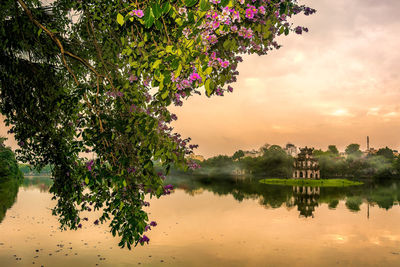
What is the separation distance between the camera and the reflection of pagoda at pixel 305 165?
348 feet

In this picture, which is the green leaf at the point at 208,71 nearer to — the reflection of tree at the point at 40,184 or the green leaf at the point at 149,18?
the green leaf at the point at 149,18

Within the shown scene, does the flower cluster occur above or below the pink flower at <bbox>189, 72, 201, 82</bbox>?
above

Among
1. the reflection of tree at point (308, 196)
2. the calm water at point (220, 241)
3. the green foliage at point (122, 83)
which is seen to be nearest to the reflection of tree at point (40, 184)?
the reflection of tree at point (308, 196)

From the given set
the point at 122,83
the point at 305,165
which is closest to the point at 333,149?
the point at 305,165

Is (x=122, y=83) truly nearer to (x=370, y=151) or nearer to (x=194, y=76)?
(x=194, y=76)

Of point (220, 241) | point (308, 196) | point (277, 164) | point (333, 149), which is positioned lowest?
point (220, 241)

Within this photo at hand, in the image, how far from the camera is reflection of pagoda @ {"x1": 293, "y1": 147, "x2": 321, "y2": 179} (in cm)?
10619

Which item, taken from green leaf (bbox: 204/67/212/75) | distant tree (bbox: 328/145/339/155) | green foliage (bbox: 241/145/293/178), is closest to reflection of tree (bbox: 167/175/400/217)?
green leaf (bbox: 204/67/212/75)

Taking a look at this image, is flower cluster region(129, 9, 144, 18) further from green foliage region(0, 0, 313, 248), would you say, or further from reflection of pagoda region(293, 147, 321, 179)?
reflection of pagoda region(293, 147, 321, 179)

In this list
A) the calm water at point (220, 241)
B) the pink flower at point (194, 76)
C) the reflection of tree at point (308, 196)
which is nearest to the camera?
the pink flower at point (194, 76)

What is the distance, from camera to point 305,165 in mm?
106125

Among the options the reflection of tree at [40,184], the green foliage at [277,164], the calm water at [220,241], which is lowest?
the reflection of tree at [40,184]

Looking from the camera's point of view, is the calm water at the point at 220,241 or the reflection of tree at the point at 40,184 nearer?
the calm water at the point at 220,241

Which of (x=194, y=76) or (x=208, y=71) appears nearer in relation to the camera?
(x=208, y=71)
